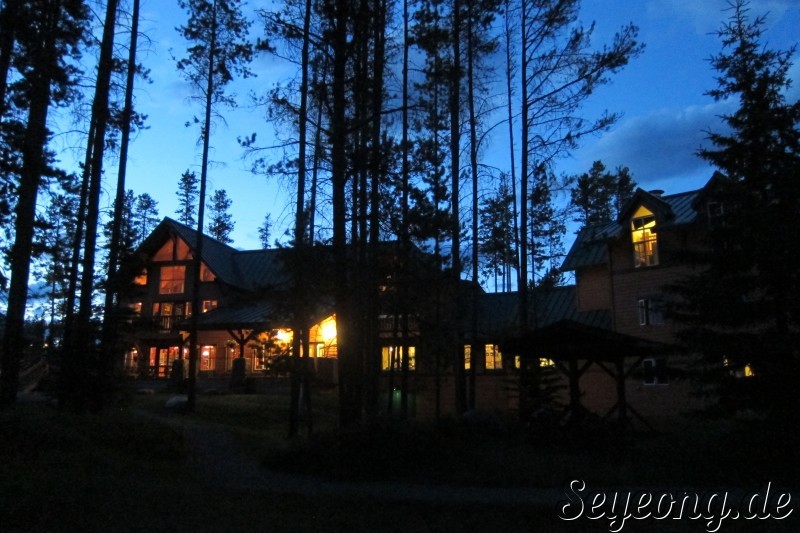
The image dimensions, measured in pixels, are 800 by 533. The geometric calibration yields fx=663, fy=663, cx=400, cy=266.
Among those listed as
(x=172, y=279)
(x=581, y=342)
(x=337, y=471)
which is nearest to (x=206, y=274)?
(x=172, y=279)

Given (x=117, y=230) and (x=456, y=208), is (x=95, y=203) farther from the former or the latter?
(x=456, y=208)

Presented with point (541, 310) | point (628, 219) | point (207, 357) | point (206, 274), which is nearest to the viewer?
point (628, 219)

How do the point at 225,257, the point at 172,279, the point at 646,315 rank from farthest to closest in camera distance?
the point at 225,257
the point at 172,279
the point at 646,315

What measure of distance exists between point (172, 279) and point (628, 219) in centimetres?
2714

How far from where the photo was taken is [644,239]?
28906 millimetres

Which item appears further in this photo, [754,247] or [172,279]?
[172,279]

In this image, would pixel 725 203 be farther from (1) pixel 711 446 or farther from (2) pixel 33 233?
(2) pixel 33 233

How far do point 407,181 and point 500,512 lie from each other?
37.1 ft

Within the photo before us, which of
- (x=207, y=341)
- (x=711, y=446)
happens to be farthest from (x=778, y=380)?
(x=207, y=341)

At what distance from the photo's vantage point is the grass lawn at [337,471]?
7.64m

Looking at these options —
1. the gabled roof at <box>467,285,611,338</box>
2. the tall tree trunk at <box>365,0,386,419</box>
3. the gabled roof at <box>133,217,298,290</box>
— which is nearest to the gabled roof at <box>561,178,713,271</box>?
the gabled roof at <box>467,285,611,338</box>

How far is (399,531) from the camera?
24.5 feet

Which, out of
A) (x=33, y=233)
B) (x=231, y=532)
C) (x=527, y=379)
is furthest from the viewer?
(x=527, y=379)

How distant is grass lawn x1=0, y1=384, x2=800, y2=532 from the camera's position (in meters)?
7.64
